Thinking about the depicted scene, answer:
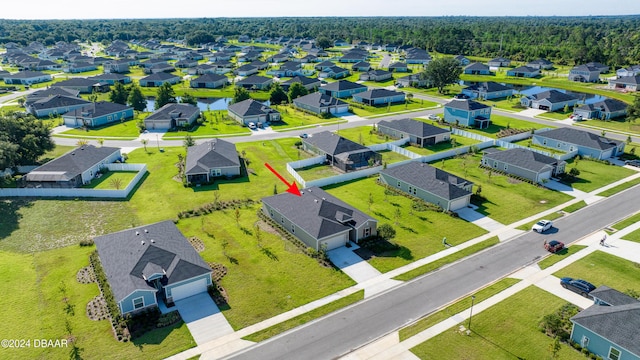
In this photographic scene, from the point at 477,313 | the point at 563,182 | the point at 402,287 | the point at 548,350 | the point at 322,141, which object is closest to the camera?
the point at 548,350

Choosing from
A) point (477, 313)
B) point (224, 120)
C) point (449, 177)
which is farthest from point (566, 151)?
point (224, 120)

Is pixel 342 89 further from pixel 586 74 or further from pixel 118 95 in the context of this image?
pixel 586 74

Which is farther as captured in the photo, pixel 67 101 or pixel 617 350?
pixel 67 101

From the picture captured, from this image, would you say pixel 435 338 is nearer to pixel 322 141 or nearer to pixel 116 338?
pixel 116 338

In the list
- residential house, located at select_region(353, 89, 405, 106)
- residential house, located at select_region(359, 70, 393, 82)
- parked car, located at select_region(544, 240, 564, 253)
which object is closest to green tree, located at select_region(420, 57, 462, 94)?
residential house, located at select_region(353, 89, 405, 106)

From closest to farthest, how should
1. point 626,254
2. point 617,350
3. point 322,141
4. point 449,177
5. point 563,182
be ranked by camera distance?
point 617,350
point 626,254
point 449,177
point 563,182
point 322,141

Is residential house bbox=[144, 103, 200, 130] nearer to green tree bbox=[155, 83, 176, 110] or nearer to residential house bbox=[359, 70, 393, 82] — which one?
green tree bbox=[155, 83, 176, 110]

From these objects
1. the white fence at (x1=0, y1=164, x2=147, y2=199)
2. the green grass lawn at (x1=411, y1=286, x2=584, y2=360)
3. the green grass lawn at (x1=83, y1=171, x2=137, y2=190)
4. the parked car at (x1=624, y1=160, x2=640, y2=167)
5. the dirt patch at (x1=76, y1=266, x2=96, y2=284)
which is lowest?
the green grass lawn at (x1=411, y1=286, x2=584, y2=360)

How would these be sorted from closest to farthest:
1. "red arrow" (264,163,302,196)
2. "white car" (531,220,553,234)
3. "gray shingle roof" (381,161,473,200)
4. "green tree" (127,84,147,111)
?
"white car" (531,220,553,234), "gray shingle roof" (381,161,473,200), "red arrow" (264,163,302,196), "green tree" (127,84,147,111)
